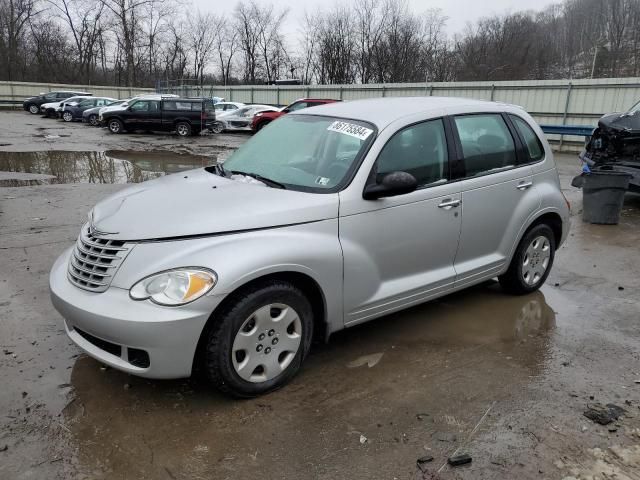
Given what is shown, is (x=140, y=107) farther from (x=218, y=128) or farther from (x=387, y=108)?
(x=387, y=108)

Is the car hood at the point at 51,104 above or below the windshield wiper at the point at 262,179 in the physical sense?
below

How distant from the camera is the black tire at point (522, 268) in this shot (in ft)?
15.6

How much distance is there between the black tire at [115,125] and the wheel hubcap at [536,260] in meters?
22.0

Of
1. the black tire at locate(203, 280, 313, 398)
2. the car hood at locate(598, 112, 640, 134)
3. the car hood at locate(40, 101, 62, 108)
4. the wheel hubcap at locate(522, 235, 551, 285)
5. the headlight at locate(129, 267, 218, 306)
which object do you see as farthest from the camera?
the car hood at locate(40, 101, 62, 108)

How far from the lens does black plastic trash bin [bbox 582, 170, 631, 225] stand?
779 centimetres

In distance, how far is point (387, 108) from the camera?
158 inches

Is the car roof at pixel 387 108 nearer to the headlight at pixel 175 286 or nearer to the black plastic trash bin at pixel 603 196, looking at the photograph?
the headlight at pixel 175 286

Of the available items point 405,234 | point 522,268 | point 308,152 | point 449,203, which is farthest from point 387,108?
point 522,268

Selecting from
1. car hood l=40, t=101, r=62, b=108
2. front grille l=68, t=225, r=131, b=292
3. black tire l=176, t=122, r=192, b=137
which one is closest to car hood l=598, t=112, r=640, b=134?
front grille l=68, t=225, r=131, b=292

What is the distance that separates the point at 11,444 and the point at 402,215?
2.73 meters

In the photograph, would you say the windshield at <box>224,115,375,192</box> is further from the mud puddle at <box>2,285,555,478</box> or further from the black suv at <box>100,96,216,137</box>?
the black suv at <box>100,96,216,137</box>

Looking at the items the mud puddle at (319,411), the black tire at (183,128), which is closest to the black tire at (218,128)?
the black tire at (183,128)

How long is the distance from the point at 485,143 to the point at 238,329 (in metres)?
2.73

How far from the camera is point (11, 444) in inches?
108
